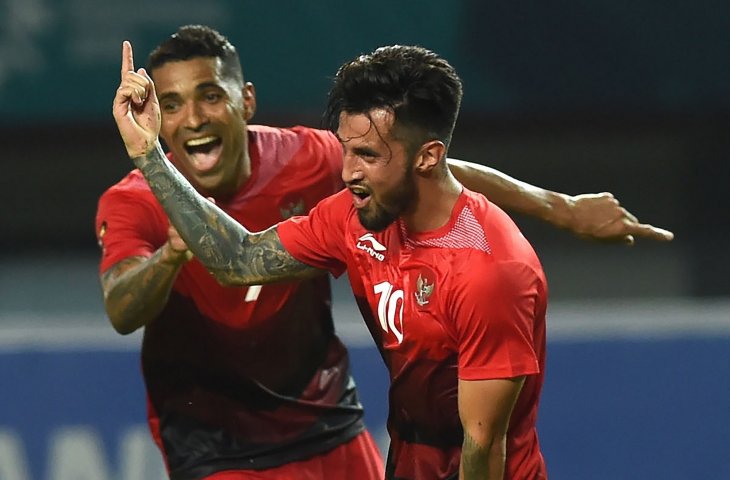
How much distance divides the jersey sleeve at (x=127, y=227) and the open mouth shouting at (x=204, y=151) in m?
0.16

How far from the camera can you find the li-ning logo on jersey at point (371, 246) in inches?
134

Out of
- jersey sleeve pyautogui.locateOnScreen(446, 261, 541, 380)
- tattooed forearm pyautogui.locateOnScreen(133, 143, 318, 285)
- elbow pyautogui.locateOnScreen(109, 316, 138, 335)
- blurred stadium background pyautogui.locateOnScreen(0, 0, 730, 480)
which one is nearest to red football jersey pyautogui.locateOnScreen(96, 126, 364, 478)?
elbow pyautogui.locateOnScreen(109, 316, 138, 335)

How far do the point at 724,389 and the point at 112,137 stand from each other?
11.0ft

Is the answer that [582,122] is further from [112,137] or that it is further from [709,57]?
[112,137]

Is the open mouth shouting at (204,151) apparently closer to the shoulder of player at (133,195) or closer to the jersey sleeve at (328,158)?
the shoulder of player at (133,195)

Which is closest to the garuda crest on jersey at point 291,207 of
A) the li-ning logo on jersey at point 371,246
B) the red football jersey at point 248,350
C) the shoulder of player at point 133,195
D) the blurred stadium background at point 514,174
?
the red football jersey at point 248,350

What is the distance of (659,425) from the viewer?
17.9ft

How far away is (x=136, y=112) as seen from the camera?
11.2ft

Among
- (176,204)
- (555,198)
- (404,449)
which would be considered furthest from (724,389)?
(176,204)

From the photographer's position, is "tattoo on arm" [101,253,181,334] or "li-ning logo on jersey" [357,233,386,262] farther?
"tattoo on arm" [101,253,181,334]

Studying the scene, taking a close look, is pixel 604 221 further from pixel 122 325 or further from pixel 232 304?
pixel 122 325

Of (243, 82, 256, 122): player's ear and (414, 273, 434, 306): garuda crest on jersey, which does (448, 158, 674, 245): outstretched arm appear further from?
(414, 273, 434, 306): garuda crest on jersey

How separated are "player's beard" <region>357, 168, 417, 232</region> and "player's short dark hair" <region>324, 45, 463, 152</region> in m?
0.09

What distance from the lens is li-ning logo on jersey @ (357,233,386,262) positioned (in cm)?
340
